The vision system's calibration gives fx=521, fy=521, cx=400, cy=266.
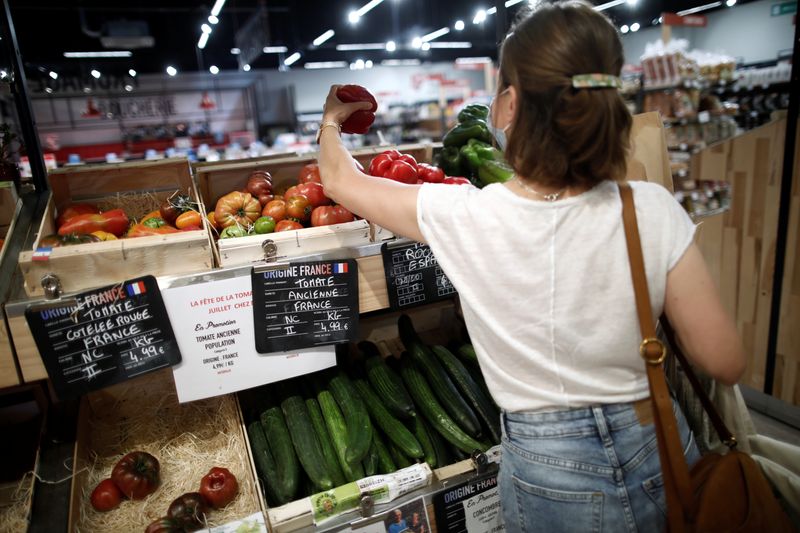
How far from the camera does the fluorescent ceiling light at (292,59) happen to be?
15.0 meters

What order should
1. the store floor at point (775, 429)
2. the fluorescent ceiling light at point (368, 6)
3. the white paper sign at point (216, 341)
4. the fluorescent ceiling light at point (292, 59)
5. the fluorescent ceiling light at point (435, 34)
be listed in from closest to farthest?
the white paper sign at point (216, 341) → the store floor at point (775, 429) → the fluorescent ceiling light at point (368, 6) → the fluorescent ceiling light at point (435, 34) → the fluorescent ceiling light at point (292, 59)

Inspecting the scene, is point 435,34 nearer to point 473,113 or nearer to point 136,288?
point 473,113

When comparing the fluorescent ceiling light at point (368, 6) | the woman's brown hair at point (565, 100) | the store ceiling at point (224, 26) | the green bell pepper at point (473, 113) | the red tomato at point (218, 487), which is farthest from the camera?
the store ceiling at point (224, 26)

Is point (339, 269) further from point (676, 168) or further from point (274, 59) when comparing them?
point (274, 59)

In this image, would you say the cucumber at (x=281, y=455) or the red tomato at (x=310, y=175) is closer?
the cucumber at (x=281, y=455)

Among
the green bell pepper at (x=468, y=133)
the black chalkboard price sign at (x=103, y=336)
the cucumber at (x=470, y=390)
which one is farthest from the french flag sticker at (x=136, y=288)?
the green bell pepper at (x=468, y=133)

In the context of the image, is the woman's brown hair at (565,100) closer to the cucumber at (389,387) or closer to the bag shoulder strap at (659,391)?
the bag shoulder strap at (659,391)

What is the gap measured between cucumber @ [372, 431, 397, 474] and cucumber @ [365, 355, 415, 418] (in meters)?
0.11

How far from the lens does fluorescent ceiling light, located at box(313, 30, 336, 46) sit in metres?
13.4

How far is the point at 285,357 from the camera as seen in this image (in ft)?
4.94

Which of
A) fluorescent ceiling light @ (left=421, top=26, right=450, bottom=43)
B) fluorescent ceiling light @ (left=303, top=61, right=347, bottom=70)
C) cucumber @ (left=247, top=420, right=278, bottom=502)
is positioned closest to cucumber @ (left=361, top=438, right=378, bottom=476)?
cucumber @ (left=247, top=420, right=278, bottom=502)

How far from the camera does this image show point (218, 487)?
148cm

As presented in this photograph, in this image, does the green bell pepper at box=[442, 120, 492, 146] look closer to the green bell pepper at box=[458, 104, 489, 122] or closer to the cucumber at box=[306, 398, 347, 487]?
the green bell pepper at box=[458, 104, 489, 122]

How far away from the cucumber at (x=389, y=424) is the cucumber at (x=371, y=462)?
7 centimetres
